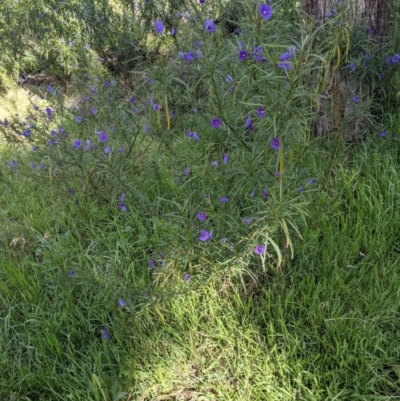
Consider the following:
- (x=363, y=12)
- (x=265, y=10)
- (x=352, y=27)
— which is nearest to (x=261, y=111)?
(x=265, y=10)

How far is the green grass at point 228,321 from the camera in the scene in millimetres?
1669

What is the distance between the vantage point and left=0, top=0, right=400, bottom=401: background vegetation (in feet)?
5.11

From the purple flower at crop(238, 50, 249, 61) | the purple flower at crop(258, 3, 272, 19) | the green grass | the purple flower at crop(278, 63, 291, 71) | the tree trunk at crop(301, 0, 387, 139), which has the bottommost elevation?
the green grass

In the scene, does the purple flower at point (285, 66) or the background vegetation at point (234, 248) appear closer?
the purple flower at point (285, 66)

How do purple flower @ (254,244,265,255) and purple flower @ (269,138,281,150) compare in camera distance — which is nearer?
purple flower @ (269,138,281,150)

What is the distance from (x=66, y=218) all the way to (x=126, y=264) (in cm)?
62

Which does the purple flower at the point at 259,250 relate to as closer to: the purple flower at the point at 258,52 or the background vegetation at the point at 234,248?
the background vegetation at the point at 234,248

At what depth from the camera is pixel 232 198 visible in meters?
1.91

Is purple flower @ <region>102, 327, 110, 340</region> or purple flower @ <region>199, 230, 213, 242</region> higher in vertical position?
purple flower @ <region>199, 230, 213, 242</region>

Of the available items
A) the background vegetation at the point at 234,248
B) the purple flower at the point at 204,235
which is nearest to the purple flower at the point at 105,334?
the background vegetation at the point at 234,248

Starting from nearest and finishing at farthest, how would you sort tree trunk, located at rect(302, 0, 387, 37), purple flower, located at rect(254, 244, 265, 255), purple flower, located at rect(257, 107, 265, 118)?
1. purple flower, located at rect(257, 107, 265, 118)
2. purple flower, located at rect(254, 244, 265, 255)
3. tree trunk, located at rect(302, 0, 387, 37)

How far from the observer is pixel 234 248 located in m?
1.69

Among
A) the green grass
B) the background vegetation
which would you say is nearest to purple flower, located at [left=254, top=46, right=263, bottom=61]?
the background vegetation

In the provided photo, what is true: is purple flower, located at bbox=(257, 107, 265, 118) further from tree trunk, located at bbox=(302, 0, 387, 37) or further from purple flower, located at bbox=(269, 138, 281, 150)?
tree trunk, located at bbox=(302, 0, 387, 37)
